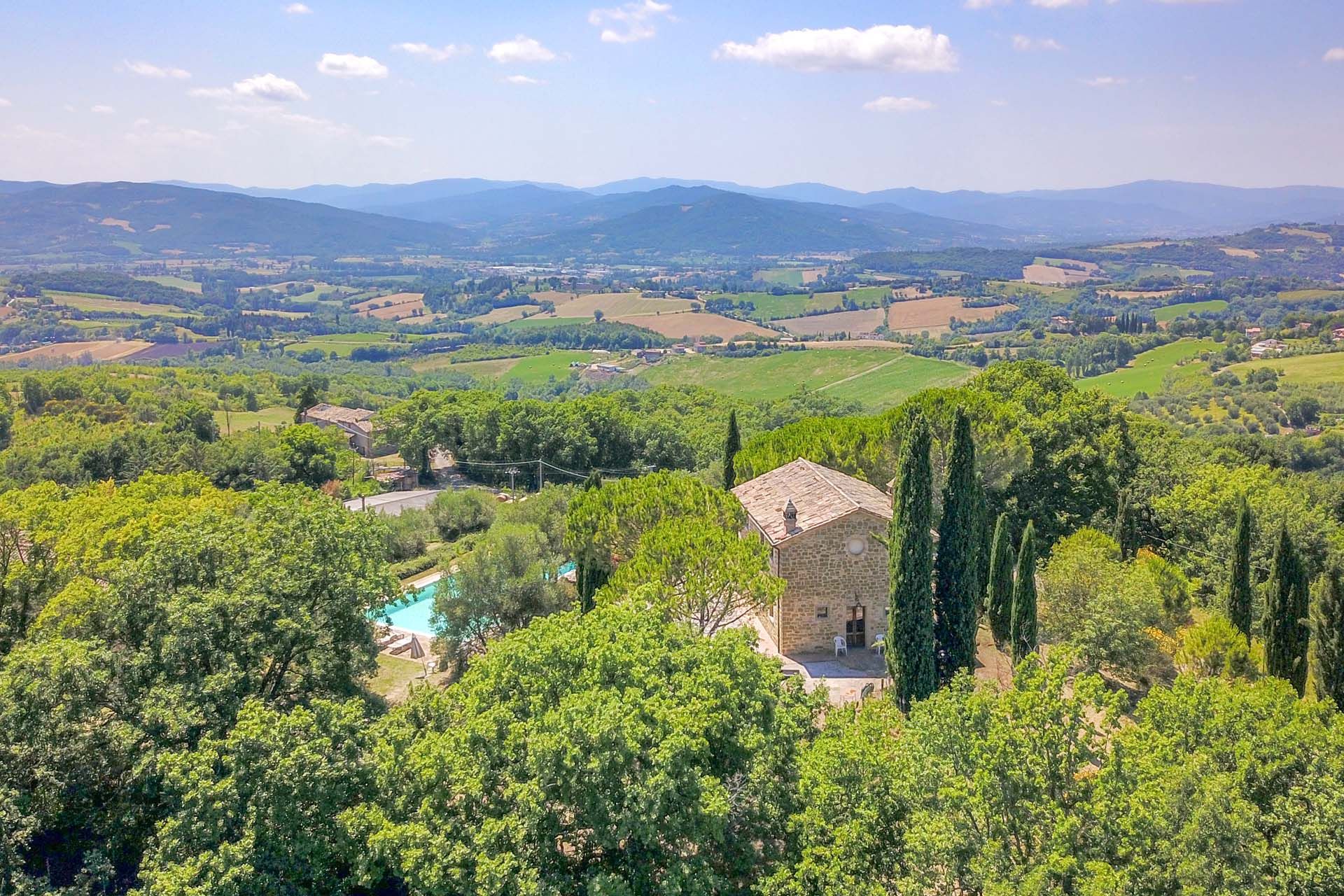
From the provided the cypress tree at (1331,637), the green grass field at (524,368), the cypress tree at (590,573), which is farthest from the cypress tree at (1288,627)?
the green grass field at (524,368)

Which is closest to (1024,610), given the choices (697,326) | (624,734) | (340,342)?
(624,734)

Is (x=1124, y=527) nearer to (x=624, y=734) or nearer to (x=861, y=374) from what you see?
(x=624, y=734)

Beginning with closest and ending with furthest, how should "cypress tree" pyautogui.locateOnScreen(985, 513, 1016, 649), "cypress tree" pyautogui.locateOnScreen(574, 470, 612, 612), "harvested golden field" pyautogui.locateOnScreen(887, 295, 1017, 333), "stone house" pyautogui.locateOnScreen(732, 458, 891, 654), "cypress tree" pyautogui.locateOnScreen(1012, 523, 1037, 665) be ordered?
"cypress tree" pyautogui.locateOnScreen(1012, 523, 1037, 665) → "stone house" pyautogui.locateOnScreen(732, 458, 891, 654) → "cypress tree" pyautogui.locateOnScreen(574, 470, 612, 612) → "cypress tree" pyautogui.locateOnScreen(985, 513, 1016, 649) → "harvested golden field" pyautogui.locateOnScreen(887, 295, 1017, 333)

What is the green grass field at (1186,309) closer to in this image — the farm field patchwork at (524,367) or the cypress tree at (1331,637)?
the farm field patchwork at (524,367)

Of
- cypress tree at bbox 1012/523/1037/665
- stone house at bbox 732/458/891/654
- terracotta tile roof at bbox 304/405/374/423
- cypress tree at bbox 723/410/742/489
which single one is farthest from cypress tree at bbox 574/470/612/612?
terracotta tile roof at bbox 304/405/374/423

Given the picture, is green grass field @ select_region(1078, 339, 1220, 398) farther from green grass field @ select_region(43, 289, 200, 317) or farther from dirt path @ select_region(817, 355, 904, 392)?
green grass field @ select_region(43, 289, 200, 317)
